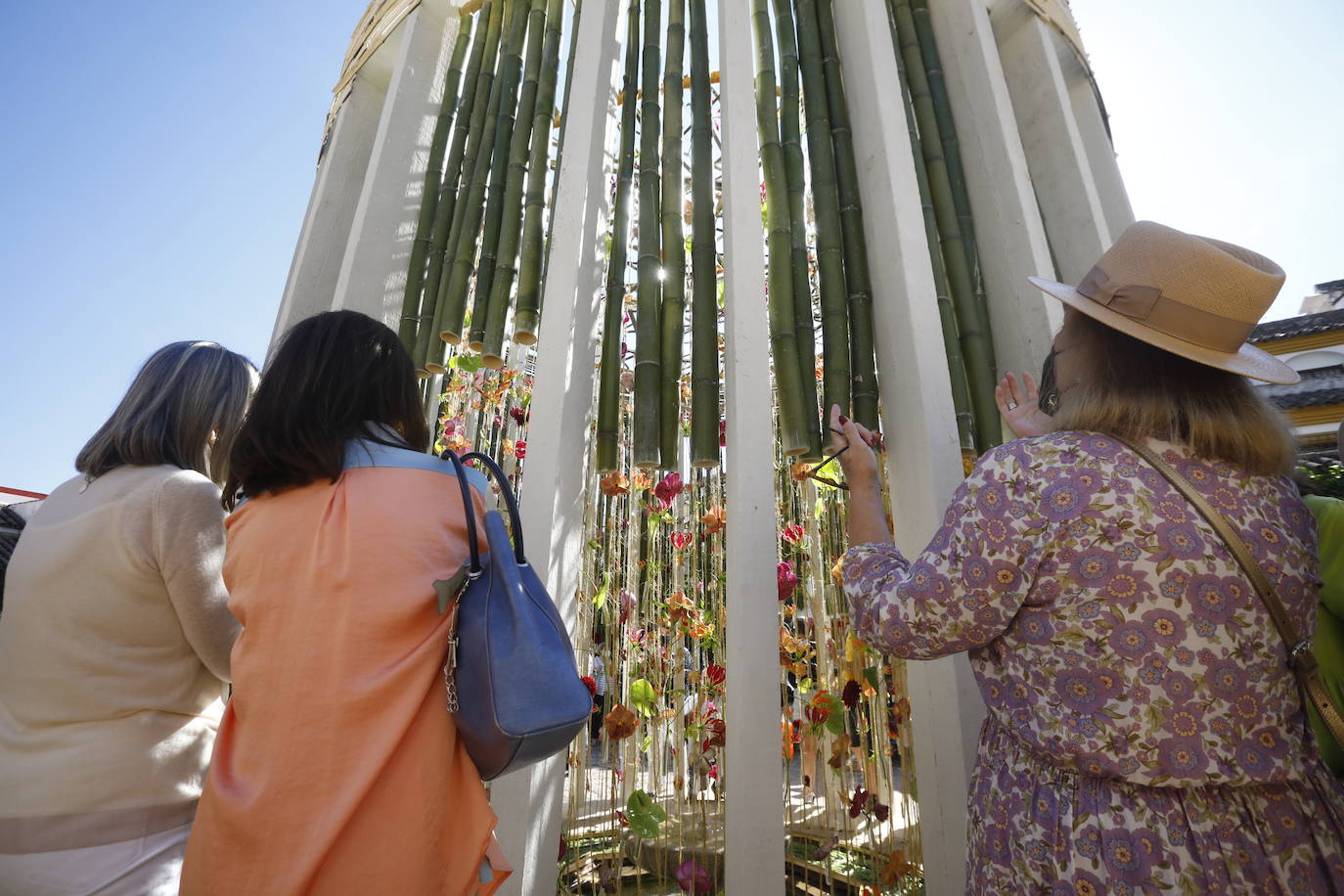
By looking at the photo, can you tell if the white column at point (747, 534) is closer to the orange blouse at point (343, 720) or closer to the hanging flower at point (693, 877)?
the hanging flower at point (693, 877)

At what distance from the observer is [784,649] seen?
211cm

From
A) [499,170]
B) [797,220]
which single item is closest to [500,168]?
[499,170]

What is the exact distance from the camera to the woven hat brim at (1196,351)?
92 centimetres

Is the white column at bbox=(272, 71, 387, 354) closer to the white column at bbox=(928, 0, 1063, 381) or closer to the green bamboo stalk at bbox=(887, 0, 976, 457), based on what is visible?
the green bamboo stalk at bbox=(887, 0, 976, 457)

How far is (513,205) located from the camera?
2.38 meters

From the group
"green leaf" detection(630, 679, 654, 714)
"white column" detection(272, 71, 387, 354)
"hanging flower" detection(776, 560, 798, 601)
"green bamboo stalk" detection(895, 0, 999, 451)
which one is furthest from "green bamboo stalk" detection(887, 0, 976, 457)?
"white column" detection(272, 71, 387, 354)

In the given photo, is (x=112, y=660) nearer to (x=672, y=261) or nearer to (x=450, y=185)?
(x=672, y=261)

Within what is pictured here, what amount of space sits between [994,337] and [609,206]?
4.13ft

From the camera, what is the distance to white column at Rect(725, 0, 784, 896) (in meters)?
1.34

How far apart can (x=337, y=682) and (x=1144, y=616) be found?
3.29 ft

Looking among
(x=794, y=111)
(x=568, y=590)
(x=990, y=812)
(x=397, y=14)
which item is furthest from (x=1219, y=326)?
(x=397, y=14)

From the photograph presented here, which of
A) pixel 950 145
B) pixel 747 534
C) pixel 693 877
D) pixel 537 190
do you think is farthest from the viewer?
pixel 537 190

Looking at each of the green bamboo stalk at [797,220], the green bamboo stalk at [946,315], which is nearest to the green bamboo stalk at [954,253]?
the green bamboo stalk at [946,315]

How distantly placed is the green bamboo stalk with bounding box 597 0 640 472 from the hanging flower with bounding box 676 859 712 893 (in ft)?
3.33
